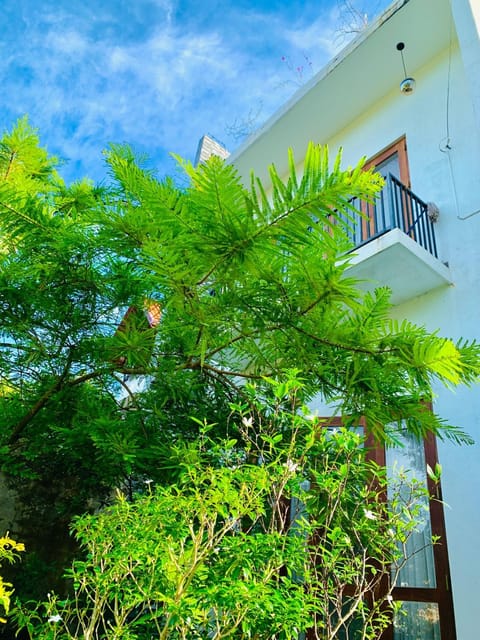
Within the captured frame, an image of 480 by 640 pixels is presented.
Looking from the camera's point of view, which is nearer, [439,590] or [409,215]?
[439,590]

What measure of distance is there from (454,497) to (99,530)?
3110 mm

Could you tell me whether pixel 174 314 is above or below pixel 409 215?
below

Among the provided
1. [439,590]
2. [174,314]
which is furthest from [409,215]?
[174,314]

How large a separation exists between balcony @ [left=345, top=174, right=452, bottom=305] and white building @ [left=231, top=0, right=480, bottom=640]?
12mm

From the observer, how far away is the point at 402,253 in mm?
4570

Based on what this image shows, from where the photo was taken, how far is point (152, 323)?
273 centimetres

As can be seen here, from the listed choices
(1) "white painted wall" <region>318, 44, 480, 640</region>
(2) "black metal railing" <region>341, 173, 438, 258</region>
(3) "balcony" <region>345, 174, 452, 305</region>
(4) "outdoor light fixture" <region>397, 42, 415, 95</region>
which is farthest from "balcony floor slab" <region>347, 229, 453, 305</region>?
(4) "outdoor light fixture" <region>397, 42, 415, 95</region>

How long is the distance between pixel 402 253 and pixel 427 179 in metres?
1.58

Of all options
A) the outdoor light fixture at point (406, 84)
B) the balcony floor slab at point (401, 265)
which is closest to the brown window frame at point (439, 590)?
the balcony floor slab at point (401, 265)

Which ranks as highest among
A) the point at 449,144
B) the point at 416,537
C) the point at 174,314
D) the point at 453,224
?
the point at 449,144

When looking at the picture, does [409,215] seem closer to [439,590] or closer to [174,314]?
[439,590]

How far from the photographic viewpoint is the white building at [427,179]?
3.73 meters

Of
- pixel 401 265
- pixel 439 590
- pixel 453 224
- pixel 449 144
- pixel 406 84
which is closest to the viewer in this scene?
pixel 439 590

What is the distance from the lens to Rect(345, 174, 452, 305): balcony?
4.57 m
